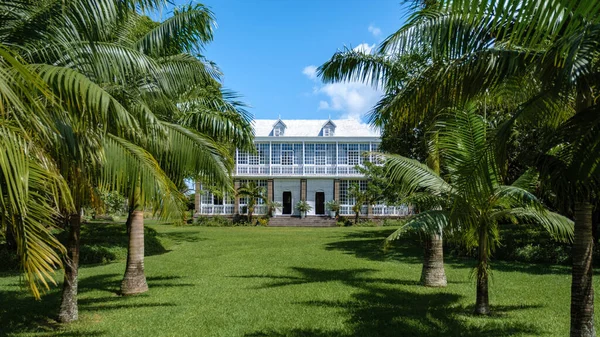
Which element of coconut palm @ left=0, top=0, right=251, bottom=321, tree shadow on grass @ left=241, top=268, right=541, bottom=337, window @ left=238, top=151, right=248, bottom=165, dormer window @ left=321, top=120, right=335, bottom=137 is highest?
dormer window @ left=321, top=120, right=335, bottom=137

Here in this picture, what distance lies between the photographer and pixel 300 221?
125ft

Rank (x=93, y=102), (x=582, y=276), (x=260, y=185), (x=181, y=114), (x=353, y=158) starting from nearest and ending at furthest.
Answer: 1. (x=93, y=102)
2. (x=582, y=276)
3. (x=181, y=114)
4. (x=353, y=158)
5. (x=260, y=185)

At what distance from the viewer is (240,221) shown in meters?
38.2

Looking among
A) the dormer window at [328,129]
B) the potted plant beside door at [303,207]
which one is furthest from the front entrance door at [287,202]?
the dormer window at [328,129]

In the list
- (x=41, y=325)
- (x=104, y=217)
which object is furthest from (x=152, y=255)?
(x=104, y=217)

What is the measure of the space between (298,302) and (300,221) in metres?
28.9

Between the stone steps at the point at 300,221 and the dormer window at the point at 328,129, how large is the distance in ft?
25.6

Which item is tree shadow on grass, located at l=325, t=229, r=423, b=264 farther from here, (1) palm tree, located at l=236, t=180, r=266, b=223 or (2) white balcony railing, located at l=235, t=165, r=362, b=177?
(2) white balcony railing, located at l=235, t=165, r=362, b=177

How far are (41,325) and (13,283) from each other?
210 inches

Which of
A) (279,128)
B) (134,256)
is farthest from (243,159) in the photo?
(134,256)

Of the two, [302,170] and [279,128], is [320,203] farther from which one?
[279,128]

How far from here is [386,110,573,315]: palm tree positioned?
19.5 ft

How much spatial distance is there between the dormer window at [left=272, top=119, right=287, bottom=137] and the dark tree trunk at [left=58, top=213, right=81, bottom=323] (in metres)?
34.1

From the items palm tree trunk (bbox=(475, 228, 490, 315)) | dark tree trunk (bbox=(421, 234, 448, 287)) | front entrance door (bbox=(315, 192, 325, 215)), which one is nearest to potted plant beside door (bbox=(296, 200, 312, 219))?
front entrance door (bbox=(315, 192, 325, 215))
